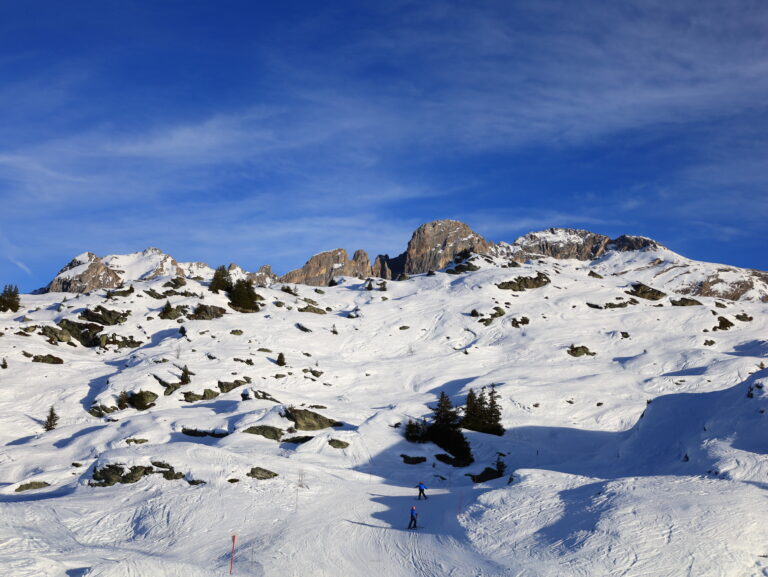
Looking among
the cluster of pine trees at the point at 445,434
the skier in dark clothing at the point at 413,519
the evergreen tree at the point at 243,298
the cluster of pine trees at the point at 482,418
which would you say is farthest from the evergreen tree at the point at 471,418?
the evergreen tree at the point at 243,298

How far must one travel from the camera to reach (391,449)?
3975cm

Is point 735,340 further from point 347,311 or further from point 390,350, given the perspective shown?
point 347,311

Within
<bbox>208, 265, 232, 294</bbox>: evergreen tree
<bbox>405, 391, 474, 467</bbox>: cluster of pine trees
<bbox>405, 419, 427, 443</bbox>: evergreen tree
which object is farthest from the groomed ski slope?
<bbox>208, 265, 232, 294</bbox>: evergreen tree

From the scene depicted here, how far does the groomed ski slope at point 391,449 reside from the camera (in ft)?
63.6

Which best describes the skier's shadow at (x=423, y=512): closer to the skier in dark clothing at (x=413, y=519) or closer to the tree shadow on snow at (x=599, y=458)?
the tree shadow on snow at (x=599, y=458)

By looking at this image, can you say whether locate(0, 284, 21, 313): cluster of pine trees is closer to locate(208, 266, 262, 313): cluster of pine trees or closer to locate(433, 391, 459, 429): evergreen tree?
locate(208, 266, 262, 313): cluster of pine trees

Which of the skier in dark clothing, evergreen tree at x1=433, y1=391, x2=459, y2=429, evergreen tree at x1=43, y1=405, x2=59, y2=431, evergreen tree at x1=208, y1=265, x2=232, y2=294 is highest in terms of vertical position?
evergreen tree at x1=208, y1=265, x2=232, y2=294

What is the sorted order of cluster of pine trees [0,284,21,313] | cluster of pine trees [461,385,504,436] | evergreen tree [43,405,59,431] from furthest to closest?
1. cluster of pine trees [0,284,21,313]
2. cluster of pine trees [461,385,504,436]
3. evergreen tree [43,405,59,431]

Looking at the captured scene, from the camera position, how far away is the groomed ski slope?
1938cm

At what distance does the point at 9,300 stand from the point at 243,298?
33463mm

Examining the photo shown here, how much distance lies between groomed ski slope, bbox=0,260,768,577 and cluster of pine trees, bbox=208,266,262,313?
9.03ft

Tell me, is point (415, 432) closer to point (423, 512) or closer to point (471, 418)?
point (471, 418)

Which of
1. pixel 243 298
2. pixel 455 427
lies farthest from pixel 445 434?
pixel 243 298

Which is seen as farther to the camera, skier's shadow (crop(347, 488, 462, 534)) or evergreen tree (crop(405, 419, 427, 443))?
evergreen tree (crop(405, 419, 427, 443))
